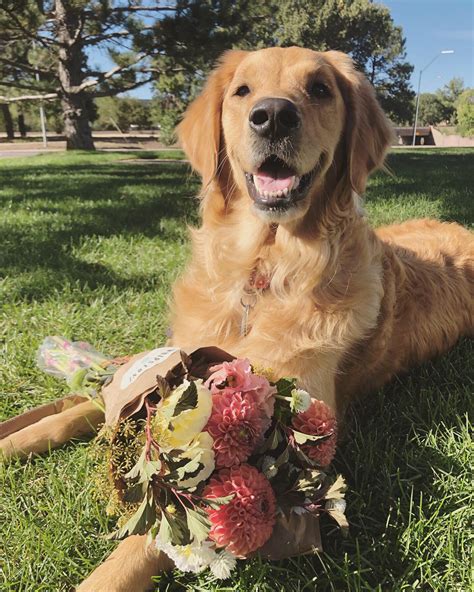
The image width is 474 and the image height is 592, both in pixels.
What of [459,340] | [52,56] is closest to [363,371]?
[459,340]

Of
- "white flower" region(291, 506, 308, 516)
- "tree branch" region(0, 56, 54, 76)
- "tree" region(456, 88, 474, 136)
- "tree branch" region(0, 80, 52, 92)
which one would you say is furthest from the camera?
"tree" region(456, 88, 474, 136)

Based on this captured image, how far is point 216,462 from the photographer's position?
1.57 m

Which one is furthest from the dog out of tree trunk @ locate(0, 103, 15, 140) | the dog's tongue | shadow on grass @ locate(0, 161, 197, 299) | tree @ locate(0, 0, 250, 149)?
tree trunk @ locate(0, 103, 15, 140)

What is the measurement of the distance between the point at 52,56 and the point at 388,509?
68.8 feet

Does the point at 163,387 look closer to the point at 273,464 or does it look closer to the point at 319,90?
the point at 273,464

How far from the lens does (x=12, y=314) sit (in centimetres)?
347

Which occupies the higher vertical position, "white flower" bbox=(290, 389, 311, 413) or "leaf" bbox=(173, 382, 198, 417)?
"leaf" bbox=(173, 382, 198, 417)

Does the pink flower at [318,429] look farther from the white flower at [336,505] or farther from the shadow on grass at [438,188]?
the shadow on grass at [438,188]

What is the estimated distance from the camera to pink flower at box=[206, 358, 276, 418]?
1.67 m

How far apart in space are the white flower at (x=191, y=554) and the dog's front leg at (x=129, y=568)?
14 centimetres

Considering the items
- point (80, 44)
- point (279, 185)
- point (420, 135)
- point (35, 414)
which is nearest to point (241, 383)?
point (279, 185)

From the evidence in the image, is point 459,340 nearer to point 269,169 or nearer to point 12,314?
point 269,169

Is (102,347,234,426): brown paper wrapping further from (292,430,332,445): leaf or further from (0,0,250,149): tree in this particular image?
(0,0,250,149): tree

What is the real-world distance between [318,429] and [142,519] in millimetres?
610
